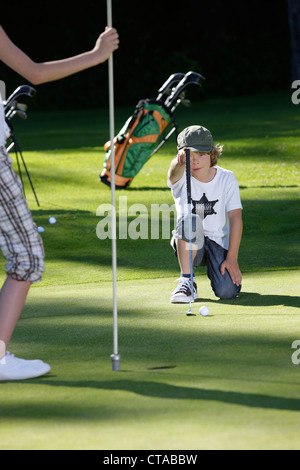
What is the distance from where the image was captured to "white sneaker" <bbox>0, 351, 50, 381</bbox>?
335 centimetres

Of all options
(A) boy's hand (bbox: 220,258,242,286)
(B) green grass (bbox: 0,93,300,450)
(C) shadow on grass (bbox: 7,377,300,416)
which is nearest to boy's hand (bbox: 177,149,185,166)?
(A) boy's hand (bbox: 220,258,242,286)

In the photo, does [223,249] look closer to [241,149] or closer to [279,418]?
[279,418]

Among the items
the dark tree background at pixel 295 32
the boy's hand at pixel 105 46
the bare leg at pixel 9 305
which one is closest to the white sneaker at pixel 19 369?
the bare leg at pixel 9 305

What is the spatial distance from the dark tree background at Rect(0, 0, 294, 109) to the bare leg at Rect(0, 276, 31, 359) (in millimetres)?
22411

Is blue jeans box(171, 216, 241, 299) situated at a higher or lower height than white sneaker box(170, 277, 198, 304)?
higher

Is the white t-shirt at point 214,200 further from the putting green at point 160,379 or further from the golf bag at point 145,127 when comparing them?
the golf bag at point 145,127

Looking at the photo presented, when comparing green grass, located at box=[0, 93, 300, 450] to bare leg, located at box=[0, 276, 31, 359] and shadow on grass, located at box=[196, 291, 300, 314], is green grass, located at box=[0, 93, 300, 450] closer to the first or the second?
shadow on grass, located at box=[196, 291, 300, 314]

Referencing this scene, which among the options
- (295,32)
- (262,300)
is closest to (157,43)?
(295,32)

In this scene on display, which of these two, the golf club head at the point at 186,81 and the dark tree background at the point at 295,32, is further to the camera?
the dark tree background at the point at 295,32

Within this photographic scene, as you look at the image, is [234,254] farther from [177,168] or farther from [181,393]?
[181,393]

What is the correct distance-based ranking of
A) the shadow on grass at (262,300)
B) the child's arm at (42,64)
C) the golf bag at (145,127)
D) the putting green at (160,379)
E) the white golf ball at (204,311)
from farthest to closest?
the golf bag at (145,127) < the shadow on grass at (262,300) < the white golf ball at (204,311) < the child's arm at (42,64) < the putting green at (160,379)

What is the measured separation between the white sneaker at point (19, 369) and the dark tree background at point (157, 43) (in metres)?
22.4

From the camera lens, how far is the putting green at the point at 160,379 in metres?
2.59

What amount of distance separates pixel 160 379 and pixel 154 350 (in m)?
0.52
